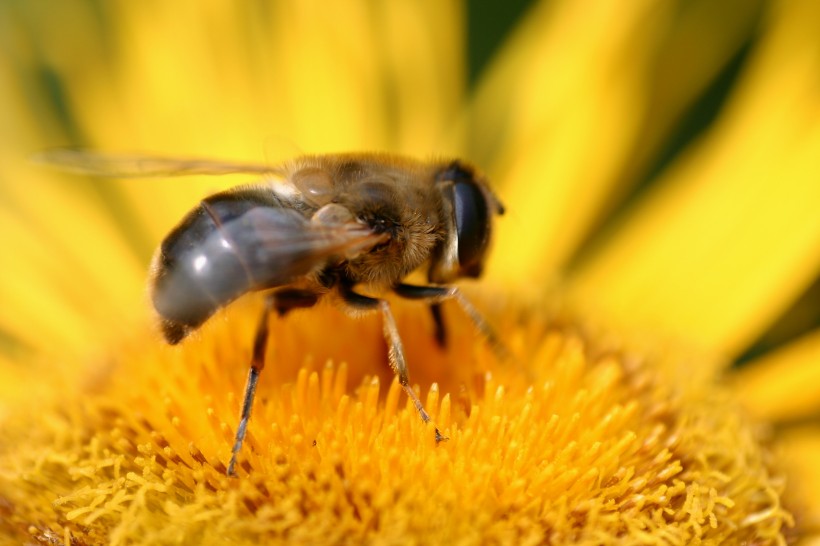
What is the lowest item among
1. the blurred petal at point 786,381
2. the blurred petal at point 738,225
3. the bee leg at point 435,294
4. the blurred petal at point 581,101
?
the bee leg at point 435,294

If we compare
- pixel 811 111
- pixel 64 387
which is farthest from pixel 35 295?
pixel 811 111

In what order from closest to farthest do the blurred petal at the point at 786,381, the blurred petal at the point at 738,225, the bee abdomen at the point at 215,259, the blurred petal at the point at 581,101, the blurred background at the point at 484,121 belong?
the bee abdomen at the point at 215,259 → the blurred petal at the point at 786,381 → the blurred petal at the point at 738,225 → the blurred background at the point at 484,121 → the blurred petal at the point at 581,101

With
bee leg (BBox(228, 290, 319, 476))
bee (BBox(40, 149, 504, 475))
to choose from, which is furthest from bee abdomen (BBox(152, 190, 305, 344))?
bee leg (BBox(228, 290, 319, 476))

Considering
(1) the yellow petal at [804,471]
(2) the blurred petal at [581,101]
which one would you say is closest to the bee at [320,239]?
(1) the yellow petal at [804,471]

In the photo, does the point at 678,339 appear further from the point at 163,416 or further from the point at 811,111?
the point at 163,416

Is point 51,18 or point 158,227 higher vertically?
point 51,18

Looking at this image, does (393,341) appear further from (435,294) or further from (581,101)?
(581,101)

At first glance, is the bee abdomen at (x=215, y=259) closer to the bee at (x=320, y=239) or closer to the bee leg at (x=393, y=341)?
the bee at (x=320, y=239)

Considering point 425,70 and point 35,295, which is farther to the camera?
point 425,70
